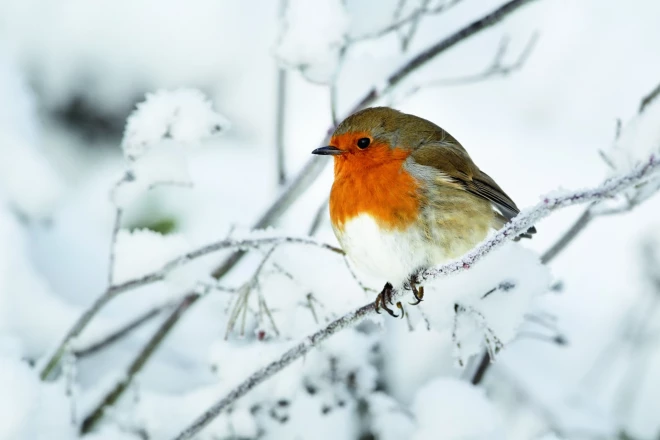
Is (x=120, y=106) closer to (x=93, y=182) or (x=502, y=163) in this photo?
(x=93, y=182)

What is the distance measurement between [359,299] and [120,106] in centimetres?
193

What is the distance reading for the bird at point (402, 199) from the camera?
6.30ft

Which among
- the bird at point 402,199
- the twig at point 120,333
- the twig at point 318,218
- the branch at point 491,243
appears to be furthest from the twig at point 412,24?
the twig at point 120,333

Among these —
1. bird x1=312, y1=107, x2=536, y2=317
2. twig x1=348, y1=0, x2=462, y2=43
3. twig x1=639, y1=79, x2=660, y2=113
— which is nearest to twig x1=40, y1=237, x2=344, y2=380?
bird x1=312, y1=107, x2=536, y2=317

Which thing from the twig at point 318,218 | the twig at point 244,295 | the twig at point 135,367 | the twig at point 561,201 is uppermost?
the twig at point 318,218

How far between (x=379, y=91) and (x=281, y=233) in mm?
705

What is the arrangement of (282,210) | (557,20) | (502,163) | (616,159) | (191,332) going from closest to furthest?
(616,159), (282,210), (191,332), (502,163), (557,20)

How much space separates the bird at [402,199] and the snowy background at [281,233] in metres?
0.11

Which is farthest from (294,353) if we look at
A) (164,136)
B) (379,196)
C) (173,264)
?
(164,136)

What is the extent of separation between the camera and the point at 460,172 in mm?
2172

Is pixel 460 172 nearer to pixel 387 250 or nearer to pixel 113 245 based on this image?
pixel 387 250

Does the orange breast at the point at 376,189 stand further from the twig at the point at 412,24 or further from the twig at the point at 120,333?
the twig at the point at 120,333

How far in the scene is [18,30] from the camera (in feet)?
11.4

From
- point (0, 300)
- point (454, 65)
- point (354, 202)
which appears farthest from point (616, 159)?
point (454, 65)
